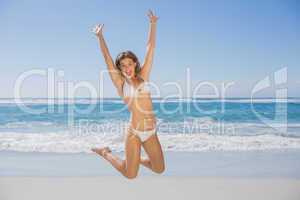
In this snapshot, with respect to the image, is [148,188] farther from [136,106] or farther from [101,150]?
[136,106]

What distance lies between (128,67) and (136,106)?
1.31 ft

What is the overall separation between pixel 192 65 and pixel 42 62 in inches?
70.2

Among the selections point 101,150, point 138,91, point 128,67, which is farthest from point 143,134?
point 128,67

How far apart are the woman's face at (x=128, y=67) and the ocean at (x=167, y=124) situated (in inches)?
28.1

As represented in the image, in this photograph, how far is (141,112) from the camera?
4.17 metres

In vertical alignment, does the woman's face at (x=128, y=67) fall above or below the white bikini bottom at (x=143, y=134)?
above

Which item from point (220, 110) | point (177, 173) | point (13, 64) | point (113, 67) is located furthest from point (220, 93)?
point (13, 64)

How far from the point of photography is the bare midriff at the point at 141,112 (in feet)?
13.6

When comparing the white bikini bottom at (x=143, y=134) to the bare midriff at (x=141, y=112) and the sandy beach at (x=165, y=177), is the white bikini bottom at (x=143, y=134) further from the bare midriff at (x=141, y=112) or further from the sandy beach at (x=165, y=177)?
the sandy beach at (x=165, y=177)

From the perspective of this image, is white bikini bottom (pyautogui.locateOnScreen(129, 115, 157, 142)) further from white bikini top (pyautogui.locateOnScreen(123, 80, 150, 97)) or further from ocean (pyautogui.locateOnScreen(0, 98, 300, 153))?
ocean (pyautogui.locateOnScreen(0, 98, 300, 153))

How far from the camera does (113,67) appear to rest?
13.9ft

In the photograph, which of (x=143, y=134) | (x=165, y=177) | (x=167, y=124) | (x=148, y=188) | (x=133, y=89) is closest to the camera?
(x=143, y=134)

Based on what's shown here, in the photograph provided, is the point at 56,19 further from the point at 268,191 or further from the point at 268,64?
the point at 268,191

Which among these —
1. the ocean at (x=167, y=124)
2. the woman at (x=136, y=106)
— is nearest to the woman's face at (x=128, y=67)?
the woman at (x=136, y=106)
